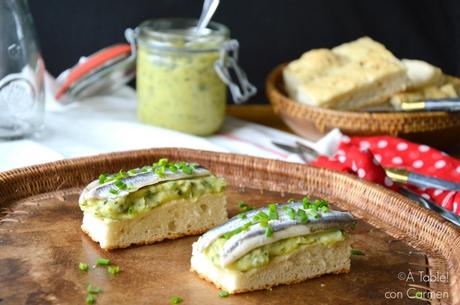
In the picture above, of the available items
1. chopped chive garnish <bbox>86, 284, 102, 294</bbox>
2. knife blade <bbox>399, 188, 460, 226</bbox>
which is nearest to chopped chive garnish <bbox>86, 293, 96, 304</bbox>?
chopped chive garnish <bbox>86, 284, 102, 294</bbox>

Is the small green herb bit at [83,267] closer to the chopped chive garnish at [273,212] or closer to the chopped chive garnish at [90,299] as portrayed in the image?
the chopped chive garnish at [90,299]

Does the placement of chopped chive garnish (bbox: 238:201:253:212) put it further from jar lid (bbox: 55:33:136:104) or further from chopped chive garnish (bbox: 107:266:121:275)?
jar lid (bbox: 55:33:136:104)

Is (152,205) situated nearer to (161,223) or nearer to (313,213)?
(161,223)

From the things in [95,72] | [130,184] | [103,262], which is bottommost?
[95,72]

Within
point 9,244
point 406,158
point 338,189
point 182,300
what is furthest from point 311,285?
point 406,158

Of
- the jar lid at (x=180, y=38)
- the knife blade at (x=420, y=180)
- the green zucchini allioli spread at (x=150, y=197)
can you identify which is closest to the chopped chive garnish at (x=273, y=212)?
the green zucchini allioli spread at (x=150, y=197)

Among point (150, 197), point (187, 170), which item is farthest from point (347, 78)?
point (150, 197)

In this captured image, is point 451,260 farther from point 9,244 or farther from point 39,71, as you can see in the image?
point 39,71
